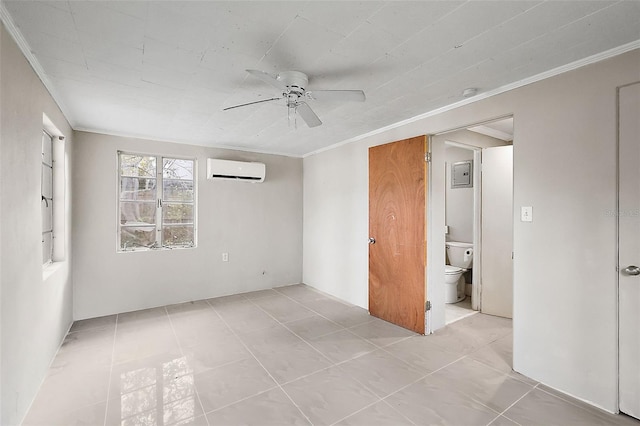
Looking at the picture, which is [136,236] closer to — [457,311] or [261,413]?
[261,413]

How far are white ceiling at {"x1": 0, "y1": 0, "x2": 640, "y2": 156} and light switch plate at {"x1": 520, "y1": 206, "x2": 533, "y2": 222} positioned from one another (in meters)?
0.99

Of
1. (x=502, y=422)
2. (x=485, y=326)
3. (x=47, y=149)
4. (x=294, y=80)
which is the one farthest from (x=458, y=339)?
(x=47, y=149)

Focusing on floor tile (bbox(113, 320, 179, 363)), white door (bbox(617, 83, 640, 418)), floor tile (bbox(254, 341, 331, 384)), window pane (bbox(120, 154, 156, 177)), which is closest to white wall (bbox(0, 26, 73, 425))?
floor tile (bbox(113, 320, 179, 363))

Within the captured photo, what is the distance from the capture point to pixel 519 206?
231 cm

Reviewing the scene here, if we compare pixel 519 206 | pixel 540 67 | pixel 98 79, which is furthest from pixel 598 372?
pixel 98 79

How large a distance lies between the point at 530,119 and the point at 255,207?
3676mm

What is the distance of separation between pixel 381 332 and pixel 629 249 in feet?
6.85

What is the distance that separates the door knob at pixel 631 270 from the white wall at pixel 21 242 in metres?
3.53

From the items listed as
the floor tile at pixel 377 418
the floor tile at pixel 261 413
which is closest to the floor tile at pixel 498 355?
the floor tile at pixel 377 418

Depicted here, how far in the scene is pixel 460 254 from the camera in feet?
13.6

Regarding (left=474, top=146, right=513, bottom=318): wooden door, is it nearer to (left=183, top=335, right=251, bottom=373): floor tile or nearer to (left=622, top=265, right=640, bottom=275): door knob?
(left=622, top=265, right=640, bottom=275): door knob

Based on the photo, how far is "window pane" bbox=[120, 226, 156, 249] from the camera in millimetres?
3818

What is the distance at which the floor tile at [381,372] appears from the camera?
2.16m

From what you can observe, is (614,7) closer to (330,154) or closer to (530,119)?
(530,119)
